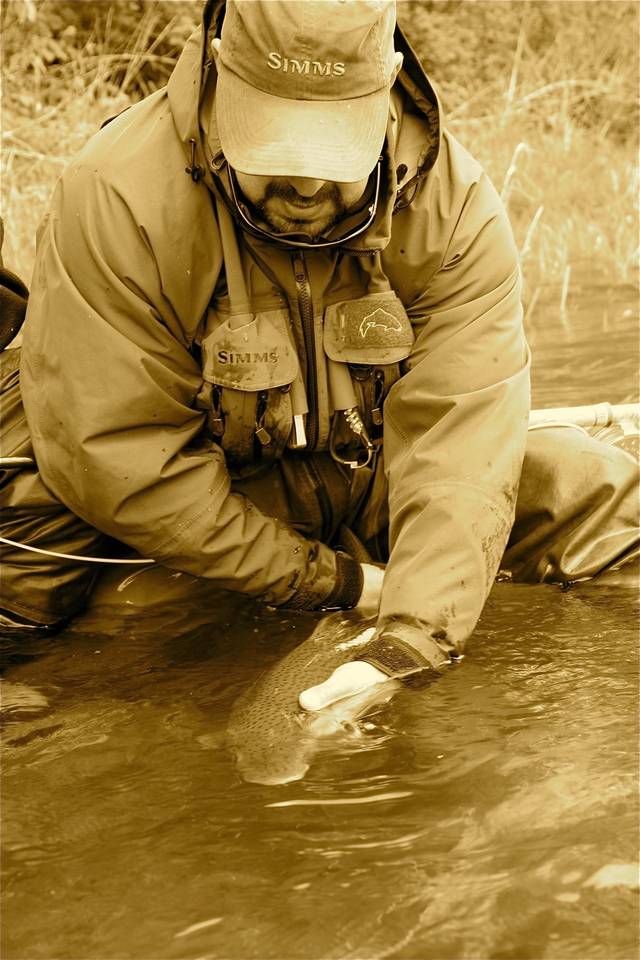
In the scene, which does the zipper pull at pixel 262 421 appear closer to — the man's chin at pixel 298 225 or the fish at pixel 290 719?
the man's chin at pixel 298 225

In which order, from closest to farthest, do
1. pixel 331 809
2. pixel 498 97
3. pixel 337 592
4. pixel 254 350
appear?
pixel 331 809, pixel 254 350, pixel 337 592, pixel 498 97

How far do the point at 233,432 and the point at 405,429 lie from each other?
18.7 inches

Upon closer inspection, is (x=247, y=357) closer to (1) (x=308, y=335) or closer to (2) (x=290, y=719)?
(1) (x=308, y=335)

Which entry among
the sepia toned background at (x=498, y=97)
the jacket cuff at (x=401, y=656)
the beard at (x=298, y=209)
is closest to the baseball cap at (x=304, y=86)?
the beard at (x=298, y=209)

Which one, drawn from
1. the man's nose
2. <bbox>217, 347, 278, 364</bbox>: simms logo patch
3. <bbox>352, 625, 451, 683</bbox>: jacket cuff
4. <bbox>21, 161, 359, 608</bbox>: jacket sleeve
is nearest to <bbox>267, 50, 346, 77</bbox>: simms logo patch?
the man's nose

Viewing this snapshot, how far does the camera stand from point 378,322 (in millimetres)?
3262

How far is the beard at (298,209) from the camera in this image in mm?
2901

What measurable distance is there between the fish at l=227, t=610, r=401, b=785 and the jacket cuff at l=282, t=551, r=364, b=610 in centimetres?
40

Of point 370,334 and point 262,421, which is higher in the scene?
point 370,334

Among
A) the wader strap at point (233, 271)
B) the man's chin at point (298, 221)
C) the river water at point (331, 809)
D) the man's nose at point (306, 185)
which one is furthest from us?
the wader strap at point (233, 271)

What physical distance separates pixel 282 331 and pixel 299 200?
444 mm

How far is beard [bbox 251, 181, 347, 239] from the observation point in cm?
290

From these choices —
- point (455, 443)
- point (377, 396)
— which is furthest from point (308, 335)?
point (455, 443)

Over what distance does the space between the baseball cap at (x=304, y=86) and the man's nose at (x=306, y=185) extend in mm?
79
